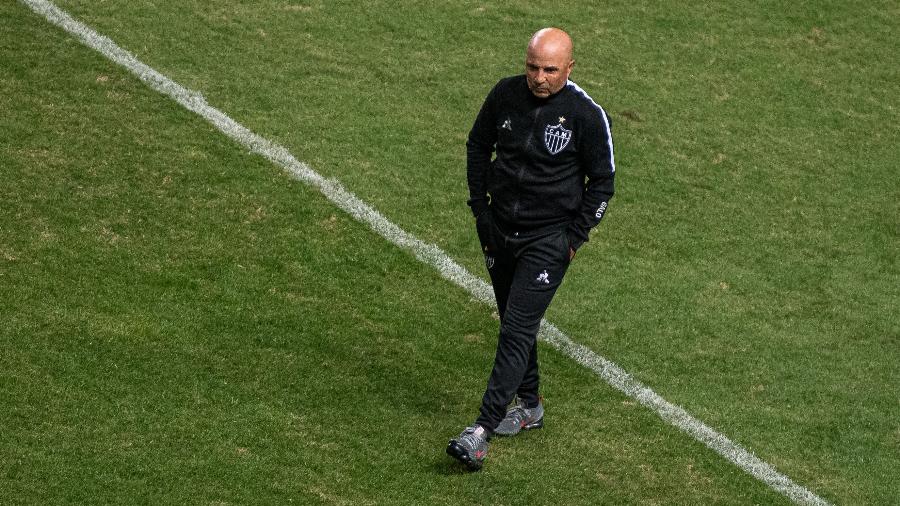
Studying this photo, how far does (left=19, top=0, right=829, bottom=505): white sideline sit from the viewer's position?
8320 millimetres

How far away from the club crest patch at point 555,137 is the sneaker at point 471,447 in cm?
148

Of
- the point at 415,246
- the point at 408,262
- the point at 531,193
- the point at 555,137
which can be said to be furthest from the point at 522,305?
the point at 415,246

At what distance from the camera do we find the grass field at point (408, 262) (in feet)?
25.4

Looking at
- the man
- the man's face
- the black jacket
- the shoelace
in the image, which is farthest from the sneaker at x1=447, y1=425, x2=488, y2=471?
the man's face

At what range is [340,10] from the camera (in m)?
13.0

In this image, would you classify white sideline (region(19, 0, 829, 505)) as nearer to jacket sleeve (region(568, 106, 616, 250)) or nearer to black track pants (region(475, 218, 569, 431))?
black track pants (region(475, 218, 569, 431))

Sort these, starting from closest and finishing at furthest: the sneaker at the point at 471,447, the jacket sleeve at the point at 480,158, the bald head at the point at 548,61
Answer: the bald head at the point at 548,61, the sneaker at the point at 471,447, the jacket sleeve at the point at 480,158

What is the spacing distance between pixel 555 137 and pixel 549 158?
0.11 meters

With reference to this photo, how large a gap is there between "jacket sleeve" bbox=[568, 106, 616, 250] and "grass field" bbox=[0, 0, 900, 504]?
1.26m

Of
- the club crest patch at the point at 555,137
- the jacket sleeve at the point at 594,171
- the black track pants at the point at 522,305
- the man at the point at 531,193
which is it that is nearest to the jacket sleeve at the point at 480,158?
the man at the point at 531,193

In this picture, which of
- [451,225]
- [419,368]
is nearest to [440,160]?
[451,225]

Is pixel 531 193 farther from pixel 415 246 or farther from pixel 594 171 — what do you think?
pixel 415 246

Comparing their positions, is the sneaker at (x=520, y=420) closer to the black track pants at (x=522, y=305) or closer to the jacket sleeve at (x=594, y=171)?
the black track pants at (x=522, y=305)

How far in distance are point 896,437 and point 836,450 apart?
1.45ft
